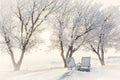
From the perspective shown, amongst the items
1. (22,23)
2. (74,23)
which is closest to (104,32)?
(74,23)

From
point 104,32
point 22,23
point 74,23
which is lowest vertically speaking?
point 22,23

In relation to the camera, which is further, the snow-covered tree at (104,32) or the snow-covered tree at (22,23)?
the snow-covered tree at (104,32)

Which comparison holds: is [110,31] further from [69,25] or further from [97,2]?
[69,25]

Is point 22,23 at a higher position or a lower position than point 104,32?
lower

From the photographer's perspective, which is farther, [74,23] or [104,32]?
[104,32]

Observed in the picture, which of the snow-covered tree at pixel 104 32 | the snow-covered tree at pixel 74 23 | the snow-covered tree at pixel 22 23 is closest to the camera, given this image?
the snow-covered tree at pixel 22 23

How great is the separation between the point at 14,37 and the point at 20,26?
2.37 meters

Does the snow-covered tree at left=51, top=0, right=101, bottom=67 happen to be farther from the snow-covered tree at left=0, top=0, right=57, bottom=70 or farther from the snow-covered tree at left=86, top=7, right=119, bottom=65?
the snow-covered tree at left=0, top=0, right=57, bottom=70

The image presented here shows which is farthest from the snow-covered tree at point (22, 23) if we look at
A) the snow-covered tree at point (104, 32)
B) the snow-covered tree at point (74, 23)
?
the snow-covered tree at point (104, 32)

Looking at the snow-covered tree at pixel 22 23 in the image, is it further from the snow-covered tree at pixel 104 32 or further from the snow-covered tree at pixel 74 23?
the snow-covered tree at pixel 104 32

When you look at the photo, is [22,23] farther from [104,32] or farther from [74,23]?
[104,32]

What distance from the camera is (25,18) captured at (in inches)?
1378

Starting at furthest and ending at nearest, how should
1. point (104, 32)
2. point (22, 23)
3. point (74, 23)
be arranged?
point (104, 32), point (74, 23), point (22, 23)

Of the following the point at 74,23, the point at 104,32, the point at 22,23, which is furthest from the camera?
the point at 104,32
